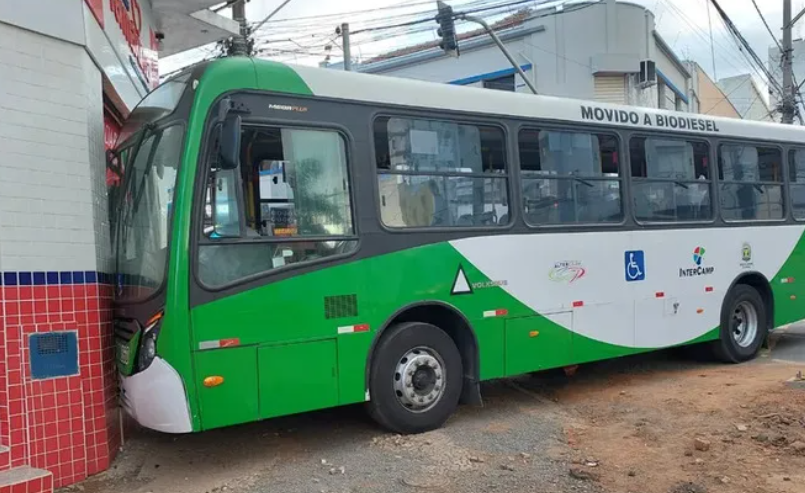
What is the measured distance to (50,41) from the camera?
538cm

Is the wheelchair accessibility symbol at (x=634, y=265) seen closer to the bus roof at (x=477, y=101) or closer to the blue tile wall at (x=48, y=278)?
the bus roof at (x=477, y=101)

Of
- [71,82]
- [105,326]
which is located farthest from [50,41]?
[105,326]

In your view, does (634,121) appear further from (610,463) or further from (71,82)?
(71,82)

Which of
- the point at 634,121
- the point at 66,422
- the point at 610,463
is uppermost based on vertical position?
the point at 634,121

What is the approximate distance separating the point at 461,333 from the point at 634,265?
97.1 inches

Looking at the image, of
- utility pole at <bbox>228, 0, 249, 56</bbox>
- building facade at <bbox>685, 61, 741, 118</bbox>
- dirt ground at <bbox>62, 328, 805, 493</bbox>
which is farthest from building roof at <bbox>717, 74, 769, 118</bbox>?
dirt ground at <bbox>62, 328, 805, 493</bbox>

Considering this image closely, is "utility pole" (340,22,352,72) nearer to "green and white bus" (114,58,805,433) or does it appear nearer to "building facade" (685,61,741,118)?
"green and white bus" (114,58,805,433)

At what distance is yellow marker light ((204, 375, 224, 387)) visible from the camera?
16.4ft

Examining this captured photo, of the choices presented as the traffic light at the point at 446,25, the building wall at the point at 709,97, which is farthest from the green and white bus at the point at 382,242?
the building wall at the point at 709,97

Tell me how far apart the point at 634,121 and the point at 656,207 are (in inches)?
40.3

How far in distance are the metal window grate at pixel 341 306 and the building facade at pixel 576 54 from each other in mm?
17269

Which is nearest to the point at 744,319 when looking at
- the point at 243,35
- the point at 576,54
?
the point at 243,35

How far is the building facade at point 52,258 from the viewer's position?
507 cm

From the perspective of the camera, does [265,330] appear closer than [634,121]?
Yes
